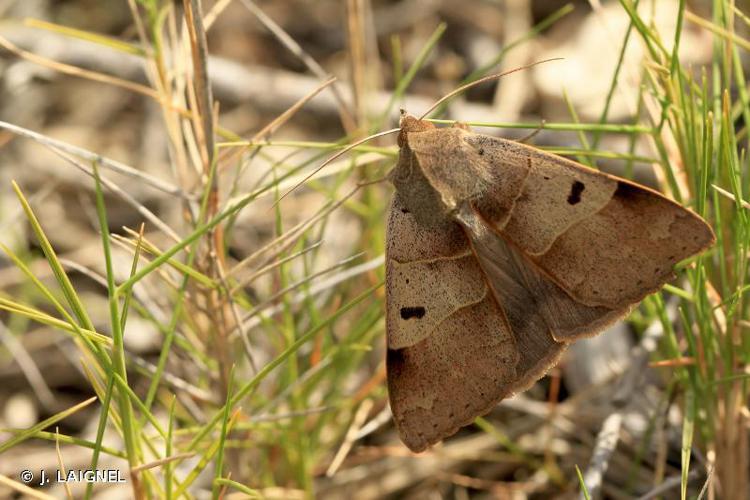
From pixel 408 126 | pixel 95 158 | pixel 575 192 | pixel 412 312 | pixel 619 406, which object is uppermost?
pixel 95 158

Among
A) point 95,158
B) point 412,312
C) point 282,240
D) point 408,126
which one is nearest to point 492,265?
point 412,312

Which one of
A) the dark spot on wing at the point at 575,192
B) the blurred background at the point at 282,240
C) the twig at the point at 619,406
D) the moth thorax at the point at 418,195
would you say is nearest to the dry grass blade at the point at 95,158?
the blurred background at the point at 282,240

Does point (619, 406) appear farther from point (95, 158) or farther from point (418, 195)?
point (95, 158)

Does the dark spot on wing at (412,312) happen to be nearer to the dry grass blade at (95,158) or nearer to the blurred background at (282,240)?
the blurred background at (282,240)

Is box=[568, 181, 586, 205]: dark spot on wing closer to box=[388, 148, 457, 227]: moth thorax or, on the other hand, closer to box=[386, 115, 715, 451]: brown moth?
box=[386, 115, 715, 451]: brown moth

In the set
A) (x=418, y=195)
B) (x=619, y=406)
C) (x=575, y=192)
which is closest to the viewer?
(x=575, y=192)

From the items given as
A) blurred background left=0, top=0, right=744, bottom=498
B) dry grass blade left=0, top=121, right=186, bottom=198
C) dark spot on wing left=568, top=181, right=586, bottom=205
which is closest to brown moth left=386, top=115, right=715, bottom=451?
dark spot on wing left=568, top=181, right=586, bottom=205

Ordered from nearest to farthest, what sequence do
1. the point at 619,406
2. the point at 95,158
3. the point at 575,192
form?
1. the point at 95,158
2. the point at 575,192
3. the point at 619,406
